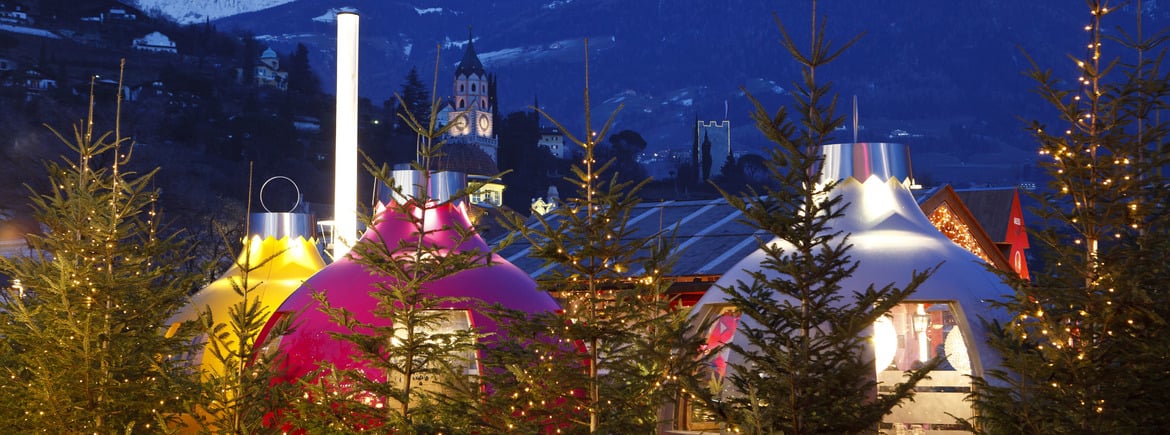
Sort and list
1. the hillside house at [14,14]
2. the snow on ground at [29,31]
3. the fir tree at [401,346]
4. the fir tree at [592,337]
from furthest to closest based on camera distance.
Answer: the hillside house at [14,14]
the snow on ground at [29,31]
the fir tree at [401,346]
the fir tree at [592,337]

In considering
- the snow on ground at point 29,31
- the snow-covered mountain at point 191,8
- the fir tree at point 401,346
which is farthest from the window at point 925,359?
the snow-covered mountain at point 191,8

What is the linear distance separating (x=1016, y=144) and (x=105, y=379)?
14041 cm

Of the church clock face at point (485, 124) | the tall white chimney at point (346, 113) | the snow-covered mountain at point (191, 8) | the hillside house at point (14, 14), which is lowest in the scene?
the tall white chimney at point (346, 113)

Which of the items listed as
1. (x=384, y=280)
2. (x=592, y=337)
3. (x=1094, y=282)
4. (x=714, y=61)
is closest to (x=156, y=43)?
(x=714, y=61)

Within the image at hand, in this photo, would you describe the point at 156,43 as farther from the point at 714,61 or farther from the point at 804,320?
the point at 804,320

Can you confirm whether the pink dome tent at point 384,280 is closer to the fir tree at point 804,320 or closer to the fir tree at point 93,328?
the fir tree at point 93,328

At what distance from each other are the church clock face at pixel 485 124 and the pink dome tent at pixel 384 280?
127535mm

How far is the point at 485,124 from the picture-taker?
14400 cm

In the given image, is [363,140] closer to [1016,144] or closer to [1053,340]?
[1016,144]

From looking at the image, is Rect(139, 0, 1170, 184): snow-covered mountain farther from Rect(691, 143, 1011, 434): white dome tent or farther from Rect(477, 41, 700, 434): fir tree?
Rect(477, 41, 700, 434): fir tree

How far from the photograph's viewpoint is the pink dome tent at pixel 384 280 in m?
14.5

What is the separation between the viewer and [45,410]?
13758 mm

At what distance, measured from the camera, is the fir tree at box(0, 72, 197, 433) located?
13.6 meters

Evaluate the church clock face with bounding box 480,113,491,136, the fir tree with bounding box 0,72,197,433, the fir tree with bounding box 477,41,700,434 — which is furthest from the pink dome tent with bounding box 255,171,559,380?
the church clock face with bounding box 480,113,491,136
